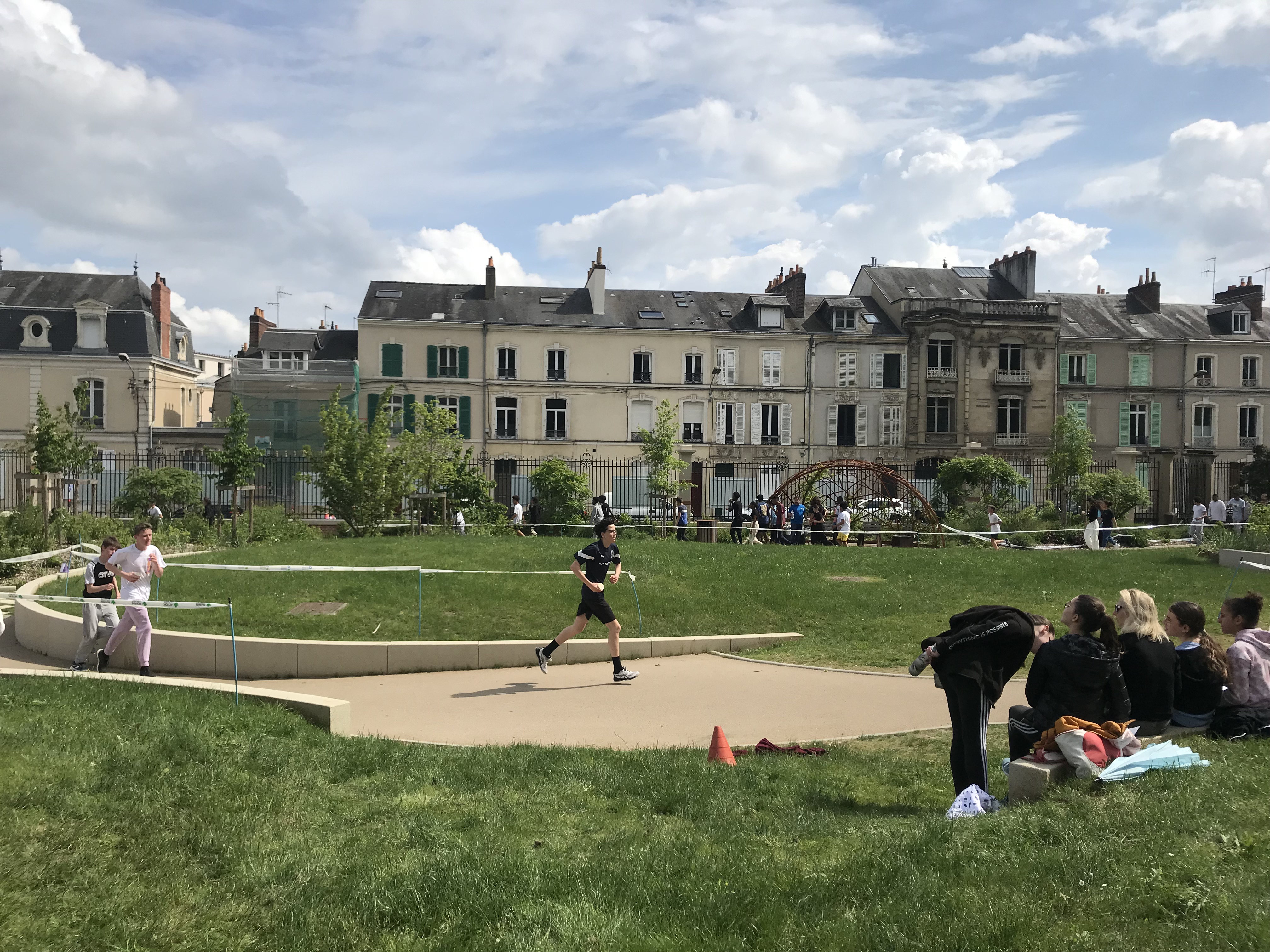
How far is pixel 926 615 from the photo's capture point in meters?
13.0

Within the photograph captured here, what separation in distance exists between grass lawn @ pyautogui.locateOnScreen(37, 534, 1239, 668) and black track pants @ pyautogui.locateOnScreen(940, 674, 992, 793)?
5066 mm

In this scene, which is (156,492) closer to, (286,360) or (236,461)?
(236,461)

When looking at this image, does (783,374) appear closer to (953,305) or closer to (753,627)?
(953,305)

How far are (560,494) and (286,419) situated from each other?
72.8 ft

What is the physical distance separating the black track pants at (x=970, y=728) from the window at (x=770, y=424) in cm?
3925

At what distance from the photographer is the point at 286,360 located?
147 ft

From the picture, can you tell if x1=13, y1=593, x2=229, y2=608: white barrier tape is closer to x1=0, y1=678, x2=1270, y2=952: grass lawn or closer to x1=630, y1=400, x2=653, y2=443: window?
x1=0, y1=678, x2=1270, y2=952: grass lawn

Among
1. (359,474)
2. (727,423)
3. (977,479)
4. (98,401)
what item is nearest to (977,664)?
(359,474)

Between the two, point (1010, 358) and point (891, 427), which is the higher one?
point (1010, 358)

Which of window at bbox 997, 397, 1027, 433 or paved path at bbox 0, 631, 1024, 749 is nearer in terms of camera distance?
paved path at bbox 0, 631, 1024, 749

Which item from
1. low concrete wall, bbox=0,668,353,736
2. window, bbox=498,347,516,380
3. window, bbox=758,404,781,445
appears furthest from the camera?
window, bbox=758,404,781,445

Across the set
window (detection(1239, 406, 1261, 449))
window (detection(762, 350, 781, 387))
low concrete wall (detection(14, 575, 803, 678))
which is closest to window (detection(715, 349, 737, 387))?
window (detection(762, 350, 781, 387))

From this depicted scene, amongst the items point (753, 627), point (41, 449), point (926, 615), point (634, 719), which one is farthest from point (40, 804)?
point (41, 449)

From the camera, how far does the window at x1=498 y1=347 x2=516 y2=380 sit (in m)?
43.6
